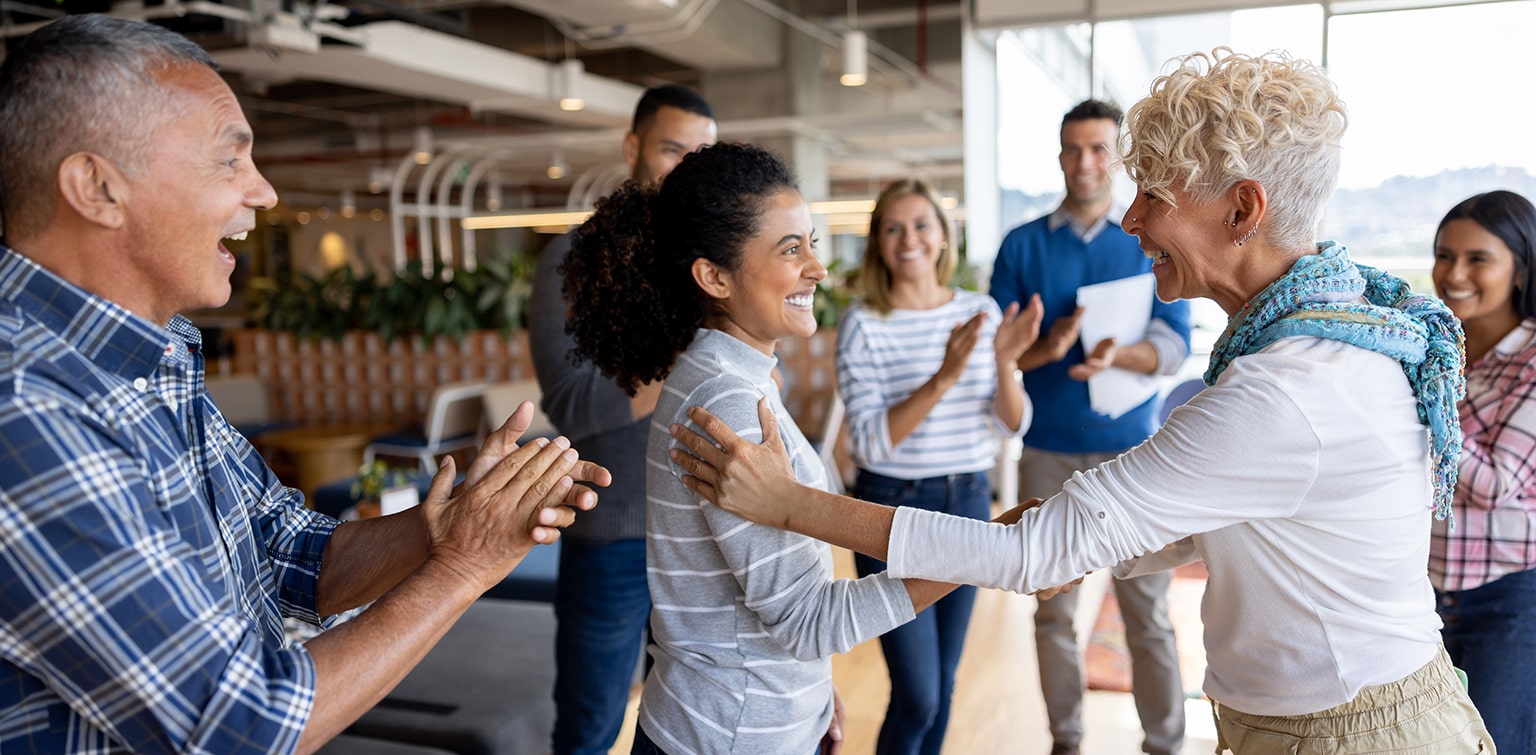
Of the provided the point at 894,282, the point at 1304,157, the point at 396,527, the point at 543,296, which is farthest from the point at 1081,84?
the point at 396,527

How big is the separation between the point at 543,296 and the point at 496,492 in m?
1.17

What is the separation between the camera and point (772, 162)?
5.54 ft

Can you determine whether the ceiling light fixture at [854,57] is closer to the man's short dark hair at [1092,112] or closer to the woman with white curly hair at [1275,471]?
the man's short dark hair at [1092,112]

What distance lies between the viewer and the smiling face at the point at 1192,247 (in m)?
1.39

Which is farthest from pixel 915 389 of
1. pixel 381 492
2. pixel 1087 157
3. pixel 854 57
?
pixel 854 57

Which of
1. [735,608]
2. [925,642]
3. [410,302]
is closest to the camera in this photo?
[735,608]

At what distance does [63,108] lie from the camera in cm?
100

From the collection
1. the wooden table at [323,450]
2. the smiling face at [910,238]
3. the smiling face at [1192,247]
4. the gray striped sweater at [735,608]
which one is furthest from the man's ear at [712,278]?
the wooden table at [323,450]

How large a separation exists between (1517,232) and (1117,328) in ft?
3.15

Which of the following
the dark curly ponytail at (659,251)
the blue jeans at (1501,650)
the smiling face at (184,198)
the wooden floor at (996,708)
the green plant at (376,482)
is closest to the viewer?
the smiling face at (184,198)

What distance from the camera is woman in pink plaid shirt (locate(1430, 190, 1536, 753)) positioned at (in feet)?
6.80

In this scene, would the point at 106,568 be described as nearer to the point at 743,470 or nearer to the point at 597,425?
the point at 743,470

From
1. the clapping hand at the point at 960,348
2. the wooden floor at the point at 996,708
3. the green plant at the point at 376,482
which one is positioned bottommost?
the wooden floor at the point at 996,708

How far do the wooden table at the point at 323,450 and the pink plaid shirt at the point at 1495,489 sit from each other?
6.01 meters
